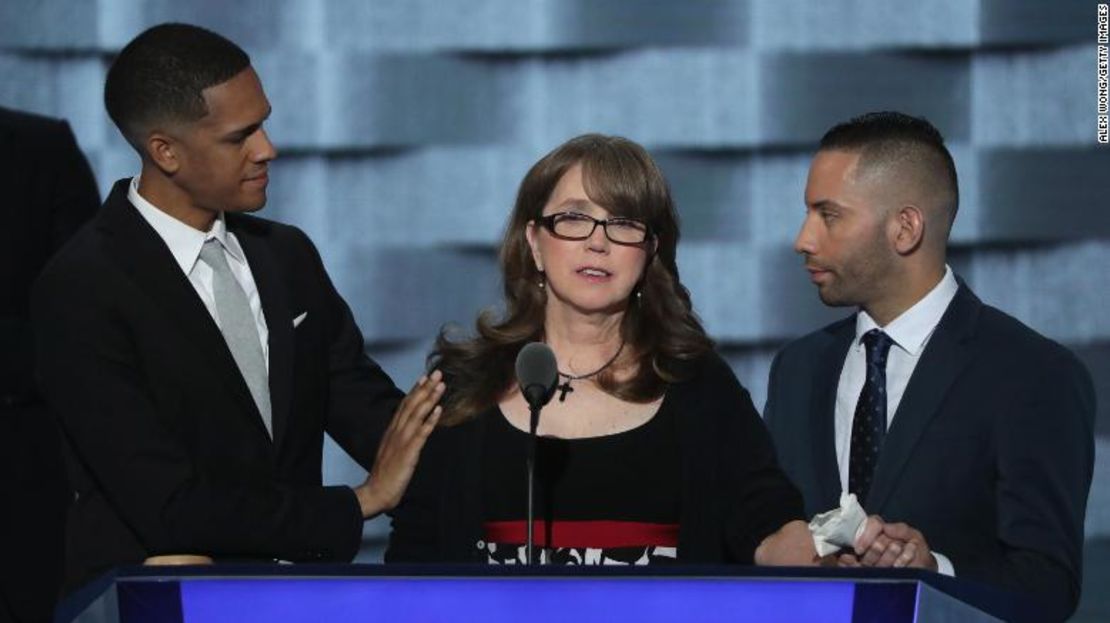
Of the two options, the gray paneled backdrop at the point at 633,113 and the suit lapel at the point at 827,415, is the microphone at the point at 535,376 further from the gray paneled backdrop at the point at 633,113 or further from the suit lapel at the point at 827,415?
the gray paneled backdrop at the point at 633,113

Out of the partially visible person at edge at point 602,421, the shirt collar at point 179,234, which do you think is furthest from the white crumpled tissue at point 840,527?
the shirt collar at point 179,234

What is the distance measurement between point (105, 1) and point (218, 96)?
1377 mm

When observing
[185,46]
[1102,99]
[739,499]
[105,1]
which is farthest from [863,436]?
[105,1]

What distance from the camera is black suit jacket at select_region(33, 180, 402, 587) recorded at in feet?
9.60

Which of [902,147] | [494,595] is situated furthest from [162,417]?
[902,147]

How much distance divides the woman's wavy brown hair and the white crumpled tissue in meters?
0.42

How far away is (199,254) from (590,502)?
72 cm

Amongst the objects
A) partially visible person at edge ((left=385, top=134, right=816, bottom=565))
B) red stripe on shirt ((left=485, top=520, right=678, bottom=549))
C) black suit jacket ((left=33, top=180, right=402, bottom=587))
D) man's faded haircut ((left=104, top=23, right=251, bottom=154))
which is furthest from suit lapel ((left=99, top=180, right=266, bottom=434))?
red stripe on shirt ((left=485, top=520, right=678, bottom=549))

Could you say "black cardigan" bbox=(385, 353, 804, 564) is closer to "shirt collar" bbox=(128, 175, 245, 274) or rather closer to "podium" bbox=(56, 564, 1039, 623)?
"shirt collar" bbox=(128, 175, 245, 274)

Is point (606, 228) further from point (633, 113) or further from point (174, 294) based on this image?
point (633, 113)

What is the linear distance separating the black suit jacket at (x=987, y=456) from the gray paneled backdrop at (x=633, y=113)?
4.05 feet

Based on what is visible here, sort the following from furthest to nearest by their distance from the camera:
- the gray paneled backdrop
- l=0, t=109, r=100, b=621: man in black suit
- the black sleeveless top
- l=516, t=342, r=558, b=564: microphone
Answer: the gray paneled backdrop, l=0, t=109, r=100, b=621: man in black suit, the black sleeveless top, l=516, t=342, r=558, b=564: microphone

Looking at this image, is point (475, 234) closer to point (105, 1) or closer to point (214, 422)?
point (105, 1)

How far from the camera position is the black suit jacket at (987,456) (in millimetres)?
2957
